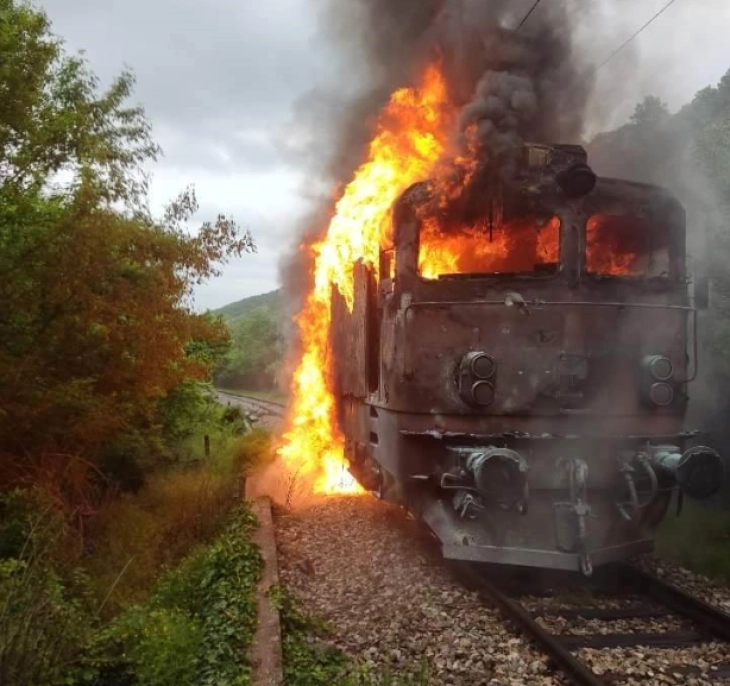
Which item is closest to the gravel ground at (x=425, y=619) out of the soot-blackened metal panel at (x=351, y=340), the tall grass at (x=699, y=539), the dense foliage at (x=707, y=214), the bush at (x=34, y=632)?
the tall grass at (x=699, y=539)

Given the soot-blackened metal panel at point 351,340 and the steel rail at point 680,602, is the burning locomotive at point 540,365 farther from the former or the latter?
the soot-blackened metal panel at point 351,340

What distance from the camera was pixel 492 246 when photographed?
792 cm

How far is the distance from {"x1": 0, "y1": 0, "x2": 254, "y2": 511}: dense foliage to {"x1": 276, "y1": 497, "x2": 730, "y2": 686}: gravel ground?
2.71 meters

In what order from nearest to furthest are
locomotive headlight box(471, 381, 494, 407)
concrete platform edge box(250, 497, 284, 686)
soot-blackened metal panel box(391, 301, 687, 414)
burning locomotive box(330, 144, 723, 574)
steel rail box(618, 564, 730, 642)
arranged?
concrete platform edge box(250, 497, 284, 686)
steel rail box(618, 564, 730, 642)
burning locomotive box(330, 144, 723, 574)
locomotive headlight box(471, 381, 494, 407)
soot-blackened metal panel box(391, 301, 687, 414)

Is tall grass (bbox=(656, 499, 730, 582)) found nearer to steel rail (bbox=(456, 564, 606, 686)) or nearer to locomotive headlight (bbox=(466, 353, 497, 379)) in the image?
steel rail (bbox=(456, 564, 606, 686))

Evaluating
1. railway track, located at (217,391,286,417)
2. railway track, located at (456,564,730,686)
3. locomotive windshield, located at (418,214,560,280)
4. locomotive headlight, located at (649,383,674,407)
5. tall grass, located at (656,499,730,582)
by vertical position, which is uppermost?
locomotive windshield, located at (418,214,560,280)

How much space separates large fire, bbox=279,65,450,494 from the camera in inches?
378

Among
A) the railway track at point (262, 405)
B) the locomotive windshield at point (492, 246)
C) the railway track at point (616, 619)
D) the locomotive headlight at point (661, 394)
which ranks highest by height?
the locomotive windshield at point (492, 246)

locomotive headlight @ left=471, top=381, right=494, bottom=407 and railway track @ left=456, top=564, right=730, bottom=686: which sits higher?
locomotive headlight @ left=471, top=381, right=494, bottom=407

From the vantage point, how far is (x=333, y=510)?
35.5ft

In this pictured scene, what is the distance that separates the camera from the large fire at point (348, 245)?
9602 millimetres

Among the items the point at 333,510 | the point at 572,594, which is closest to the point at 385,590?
the point at 572,594

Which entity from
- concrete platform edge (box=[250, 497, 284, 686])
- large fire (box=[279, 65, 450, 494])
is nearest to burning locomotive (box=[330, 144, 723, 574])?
large fire (box=[279, 65, 450, 494])

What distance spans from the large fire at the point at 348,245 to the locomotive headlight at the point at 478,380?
192 cm
